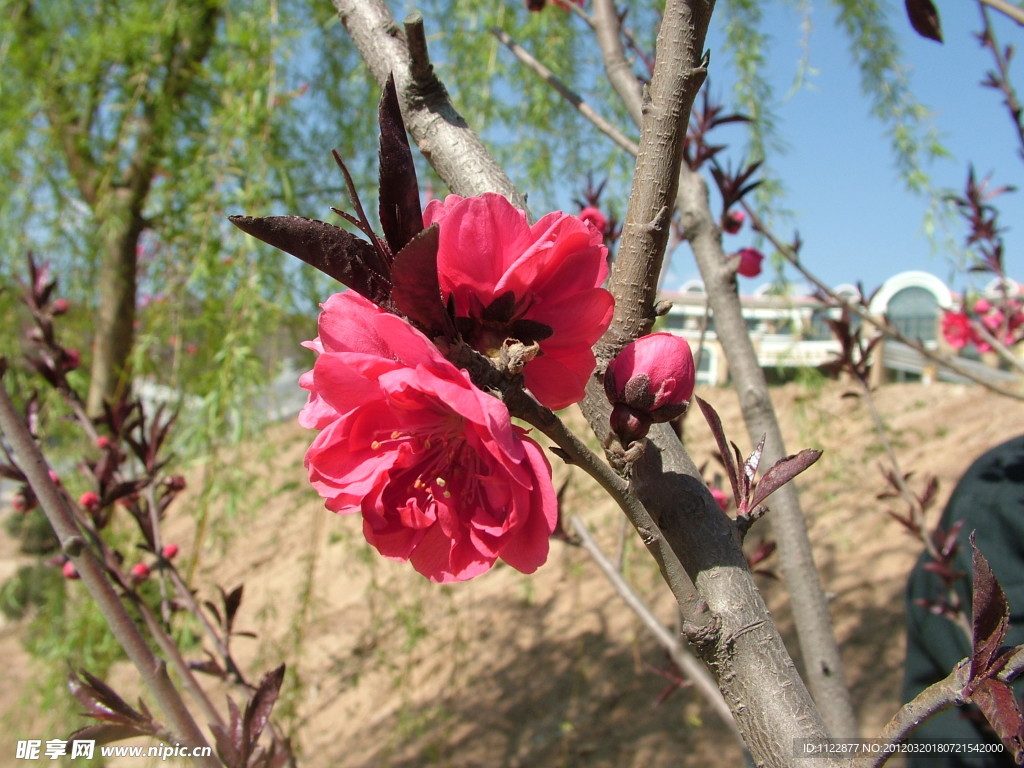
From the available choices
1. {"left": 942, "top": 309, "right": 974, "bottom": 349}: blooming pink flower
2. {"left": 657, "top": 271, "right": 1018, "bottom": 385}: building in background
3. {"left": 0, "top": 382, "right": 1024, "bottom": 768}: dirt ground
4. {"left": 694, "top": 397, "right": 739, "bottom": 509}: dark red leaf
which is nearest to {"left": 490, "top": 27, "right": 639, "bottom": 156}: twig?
{"left": 657, "top": 271, "right": 1018, "bottom": 385}: building in background

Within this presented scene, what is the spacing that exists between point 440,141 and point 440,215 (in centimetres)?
23

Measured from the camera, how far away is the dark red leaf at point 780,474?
50cm

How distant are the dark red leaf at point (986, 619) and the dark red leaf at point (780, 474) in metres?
0.13

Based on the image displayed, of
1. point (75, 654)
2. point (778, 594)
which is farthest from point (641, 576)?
point (75, 654)

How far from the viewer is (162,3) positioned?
2.76 metres

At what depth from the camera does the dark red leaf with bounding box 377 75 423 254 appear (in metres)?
0.42

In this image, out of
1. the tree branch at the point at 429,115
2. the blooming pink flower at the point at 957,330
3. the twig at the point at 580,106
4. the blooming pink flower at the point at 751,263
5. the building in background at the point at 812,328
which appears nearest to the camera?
the tree branch at the point at 429,115

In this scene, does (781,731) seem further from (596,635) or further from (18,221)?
(596,635)

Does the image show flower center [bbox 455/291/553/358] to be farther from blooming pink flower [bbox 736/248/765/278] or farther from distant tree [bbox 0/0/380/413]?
distant tree [bbox 0/0/380/413]

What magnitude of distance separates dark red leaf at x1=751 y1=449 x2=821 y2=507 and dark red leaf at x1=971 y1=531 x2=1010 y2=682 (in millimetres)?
127

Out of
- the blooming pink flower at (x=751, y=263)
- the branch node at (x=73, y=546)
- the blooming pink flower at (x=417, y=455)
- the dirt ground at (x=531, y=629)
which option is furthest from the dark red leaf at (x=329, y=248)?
the dirt ground at (x=531, y=629)

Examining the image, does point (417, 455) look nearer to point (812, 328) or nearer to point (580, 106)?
point (580, 106)

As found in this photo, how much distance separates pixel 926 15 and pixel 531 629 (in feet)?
13.0

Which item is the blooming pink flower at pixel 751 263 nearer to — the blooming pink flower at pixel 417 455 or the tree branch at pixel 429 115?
the tree branch at pixel 429 115
